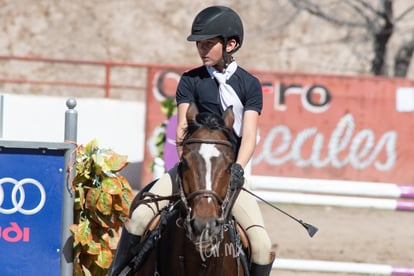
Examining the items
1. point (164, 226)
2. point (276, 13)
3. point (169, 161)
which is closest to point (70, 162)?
point (164, 226)

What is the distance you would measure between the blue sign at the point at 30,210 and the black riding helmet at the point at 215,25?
1.86 m

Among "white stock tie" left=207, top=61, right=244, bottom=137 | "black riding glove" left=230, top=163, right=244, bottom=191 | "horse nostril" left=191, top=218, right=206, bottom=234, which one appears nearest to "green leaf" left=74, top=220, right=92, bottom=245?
"white stock tie" left=207, top=61, right=244, bottom=137

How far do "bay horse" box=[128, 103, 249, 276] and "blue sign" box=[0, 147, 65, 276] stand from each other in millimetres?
1262

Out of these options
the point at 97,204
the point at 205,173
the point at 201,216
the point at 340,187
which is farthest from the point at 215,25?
the point at 340,187

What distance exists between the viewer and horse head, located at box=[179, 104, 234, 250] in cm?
416

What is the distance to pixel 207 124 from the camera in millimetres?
4531

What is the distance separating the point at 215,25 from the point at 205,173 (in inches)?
39.2

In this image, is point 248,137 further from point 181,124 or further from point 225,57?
point 225,57

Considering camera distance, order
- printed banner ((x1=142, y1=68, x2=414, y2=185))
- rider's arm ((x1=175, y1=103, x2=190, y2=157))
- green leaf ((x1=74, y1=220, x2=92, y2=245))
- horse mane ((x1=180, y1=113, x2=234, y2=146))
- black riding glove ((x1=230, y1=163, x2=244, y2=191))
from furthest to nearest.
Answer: printed banner ((x1=142, y1=68, x2=414, y2=185))
green leaf ((x1=74, y1=220, x2=92, y2=245))
rider's arm ((x1=175, y1=103, x2=190, y2=157))
horse mane ((x1=180, y1=113, x2=234, y2=146))
black riding glove ((x1=230, y1=163, x2=244, y2=191))

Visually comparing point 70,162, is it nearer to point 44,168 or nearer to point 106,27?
point 44,168

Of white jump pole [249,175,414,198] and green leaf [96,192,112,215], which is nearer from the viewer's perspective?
green leaf [96,192,112,215]

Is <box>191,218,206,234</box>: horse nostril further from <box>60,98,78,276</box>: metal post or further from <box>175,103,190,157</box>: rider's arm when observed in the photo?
<box>60,98,78,276</box>: metal post

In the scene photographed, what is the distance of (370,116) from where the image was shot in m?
16.9

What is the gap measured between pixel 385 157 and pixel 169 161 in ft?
22.2
